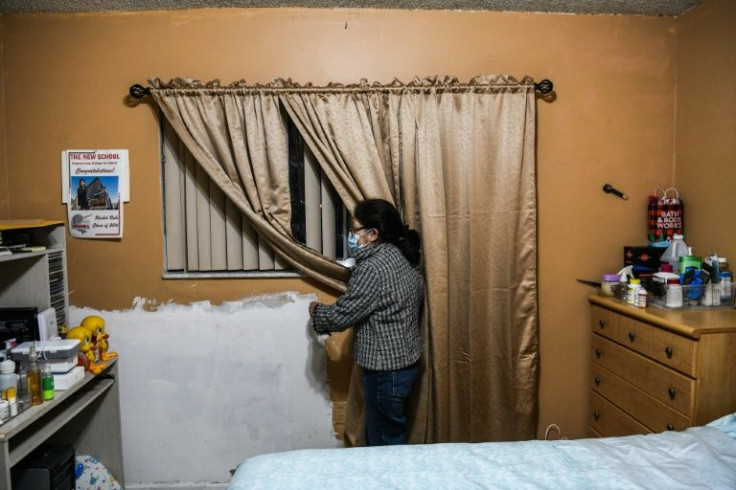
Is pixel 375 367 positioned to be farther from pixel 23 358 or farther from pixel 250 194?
pixel 23 358

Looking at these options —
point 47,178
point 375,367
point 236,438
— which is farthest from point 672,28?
point 47,178

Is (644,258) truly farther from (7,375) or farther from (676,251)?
(7,375)

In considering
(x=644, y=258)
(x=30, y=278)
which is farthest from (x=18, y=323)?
(x=644, y=258)

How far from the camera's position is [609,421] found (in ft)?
7.14

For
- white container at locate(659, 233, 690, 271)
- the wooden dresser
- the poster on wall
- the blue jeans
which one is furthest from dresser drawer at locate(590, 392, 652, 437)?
the poster on wall

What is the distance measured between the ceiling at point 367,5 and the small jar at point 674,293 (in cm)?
142

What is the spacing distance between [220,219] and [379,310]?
1.03 m

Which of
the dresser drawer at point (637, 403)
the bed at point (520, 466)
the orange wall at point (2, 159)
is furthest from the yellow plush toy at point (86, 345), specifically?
the dresser drawer at point (637, 403)

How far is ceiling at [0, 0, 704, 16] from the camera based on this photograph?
2230 millimetres

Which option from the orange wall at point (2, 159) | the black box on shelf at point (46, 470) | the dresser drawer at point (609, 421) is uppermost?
the orange wall at point (2, 159)

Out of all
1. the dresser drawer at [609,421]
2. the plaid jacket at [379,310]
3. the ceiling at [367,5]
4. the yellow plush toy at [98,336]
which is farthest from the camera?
the ceiling at [367,5]

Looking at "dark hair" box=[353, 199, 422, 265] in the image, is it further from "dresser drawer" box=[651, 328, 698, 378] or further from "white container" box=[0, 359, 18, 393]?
"white container" box=[0, 359, 18, 393]

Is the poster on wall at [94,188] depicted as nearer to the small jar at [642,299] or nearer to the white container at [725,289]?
the small jar at [642,299]

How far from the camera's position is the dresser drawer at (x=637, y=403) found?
1.75 m
